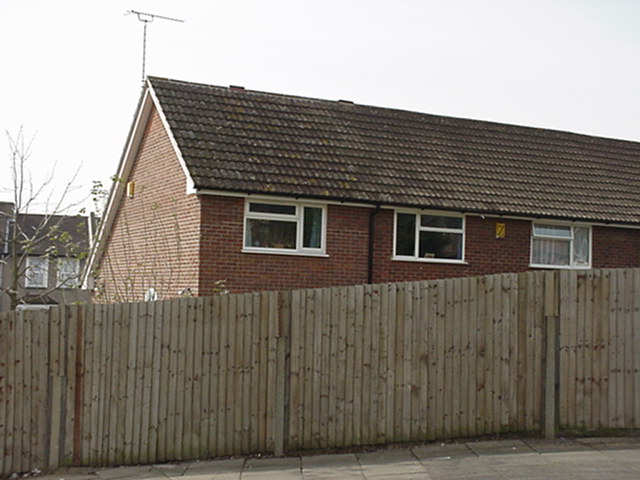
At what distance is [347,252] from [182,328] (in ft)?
24.5

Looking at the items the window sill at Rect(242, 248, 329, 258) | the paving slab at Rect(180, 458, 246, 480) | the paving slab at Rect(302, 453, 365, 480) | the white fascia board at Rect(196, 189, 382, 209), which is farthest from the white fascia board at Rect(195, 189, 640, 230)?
the paving slab at Rect(302, 453, 365, 480)

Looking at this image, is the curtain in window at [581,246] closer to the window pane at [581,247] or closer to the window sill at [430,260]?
the window pane at [581,247]

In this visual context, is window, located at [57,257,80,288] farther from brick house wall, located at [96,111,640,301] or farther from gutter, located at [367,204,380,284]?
gutter, located at [367,204,380,284]

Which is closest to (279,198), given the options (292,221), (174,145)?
(292,221)

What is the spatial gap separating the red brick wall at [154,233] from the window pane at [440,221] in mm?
4923

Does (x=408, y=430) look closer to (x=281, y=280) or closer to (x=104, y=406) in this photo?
(x=104, y=406)

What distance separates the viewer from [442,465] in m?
9.37

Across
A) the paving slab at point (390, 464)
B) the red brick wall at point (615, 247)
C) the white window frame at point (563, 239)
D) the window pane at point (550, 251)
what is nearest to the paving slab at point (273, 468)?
the paving slab at point (390, 464)

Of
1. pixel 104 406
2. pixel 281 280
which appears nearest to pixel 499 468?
pixel 104 406

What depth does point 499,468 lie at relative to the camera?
359 inches

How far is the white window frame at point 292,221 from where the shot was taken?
1638cm

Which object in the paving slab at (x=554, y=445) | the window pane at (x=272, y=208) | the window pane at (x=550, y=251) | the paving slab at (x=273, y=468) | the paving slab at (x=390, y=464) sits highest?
the window pane at (x=272, y=208)

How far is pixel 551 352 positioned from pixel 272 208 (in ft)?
24.8

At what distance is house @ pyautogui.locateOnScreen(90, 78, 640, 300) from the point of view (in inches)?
647
